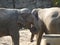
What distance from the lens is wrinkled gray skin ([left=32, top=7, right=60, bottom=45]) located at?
5.23m

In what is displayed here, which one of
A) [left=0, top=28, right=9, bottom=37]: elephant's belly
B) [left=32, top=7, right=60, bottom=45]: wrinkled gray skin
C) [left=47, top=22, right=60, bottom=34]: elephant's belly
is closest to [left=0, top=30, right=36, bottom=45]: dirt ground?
[left=32, top=7, right=60, bottom=45]: wrinkled gray skin

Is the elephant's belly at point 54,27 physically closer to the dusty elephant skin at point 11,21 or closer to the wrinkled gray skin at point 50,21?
the wrinkled gray skin at point 50,21

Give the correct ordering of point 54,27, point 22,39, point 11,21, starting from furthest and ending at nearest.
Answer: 1. point 22,39
2. point 54,27
3. point 11,21

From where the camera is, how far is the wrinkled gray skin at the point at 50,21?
523 cm

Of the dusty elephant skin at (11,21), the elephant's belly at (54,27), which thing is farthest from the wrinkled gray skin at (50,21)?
the dusty elephant skin at (11,21)

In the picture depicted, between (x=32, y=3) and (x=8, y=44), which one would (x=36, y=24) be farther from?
(x=32, y=3)

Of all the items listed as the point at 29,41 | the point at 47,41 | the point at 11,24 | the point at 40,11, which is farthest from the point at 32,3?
the point at 47,41

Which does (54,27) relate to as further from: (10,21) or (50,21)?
(10,21)

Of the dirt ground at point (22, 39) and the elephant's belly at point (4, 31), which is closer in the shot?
the elephant's belly at point (4, 31)

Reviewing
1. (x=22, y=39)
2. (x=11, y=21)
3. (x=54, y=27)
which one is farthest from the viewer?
(x=22, y=39)

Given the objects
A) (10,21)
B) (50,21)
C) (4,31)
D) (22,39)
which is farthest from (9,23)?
(22,39)

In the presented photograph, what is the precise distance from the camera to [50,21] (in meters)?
5.31

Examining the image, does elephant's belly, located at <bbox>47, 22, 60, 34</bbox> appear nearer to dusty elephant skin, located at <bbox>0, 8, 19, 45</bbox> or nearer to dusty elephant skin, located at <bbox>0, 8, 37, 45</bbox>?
dusty elephant skin, located at <bbox>0, 8, 37, 45</bbox>

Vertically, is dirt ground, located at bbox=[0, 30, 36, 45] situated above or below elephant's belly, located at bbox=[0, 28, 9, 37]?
below
